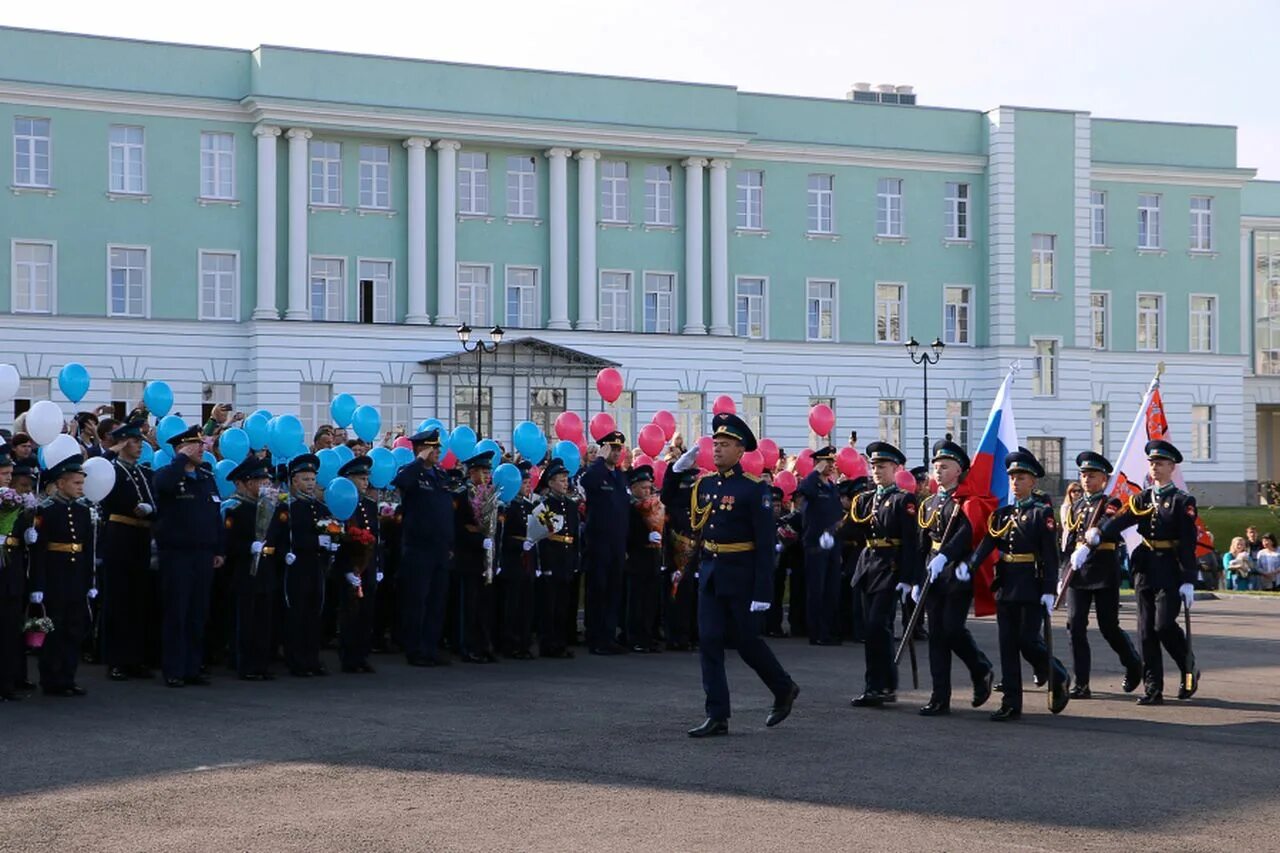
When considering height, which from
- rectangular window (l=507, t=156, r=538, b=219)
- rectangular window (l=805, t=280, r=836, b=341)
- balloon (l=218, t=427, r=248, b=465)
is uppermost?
rectangular window (l=507, t=156, r=538, b=219)

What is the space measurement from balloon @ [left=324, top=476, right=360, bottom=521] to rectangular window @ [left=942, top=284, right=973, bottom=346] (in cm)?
4285

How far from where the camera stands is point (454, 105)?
49781 mm

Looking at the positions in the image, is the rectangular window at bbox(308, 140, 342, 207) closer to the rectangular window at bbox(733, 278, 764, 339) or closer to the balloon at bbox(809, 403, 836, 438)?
the rectangular window at bbox(733, 278, 764, 339)

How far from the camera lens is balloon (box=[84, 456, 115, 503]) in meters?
14.6

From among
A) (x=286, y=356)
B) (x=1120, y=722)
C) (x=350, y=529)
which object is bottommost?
(x=1120, y=722)

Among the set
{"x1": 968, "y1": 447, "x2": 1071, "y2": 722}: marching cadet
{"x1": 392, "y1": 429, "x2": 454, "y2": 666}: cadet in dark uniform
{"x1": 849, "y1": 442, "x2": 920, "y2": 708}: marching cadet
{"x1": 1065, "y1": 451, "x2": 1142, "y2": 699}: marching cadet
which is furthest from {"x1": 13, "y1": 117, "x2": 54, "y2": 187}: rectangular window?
{"x1": 968, "y1": 447, "x2": 1071, "y2": 722}: marching cadet

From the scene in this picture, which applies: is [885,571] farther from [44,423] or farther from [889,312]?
[889,312]

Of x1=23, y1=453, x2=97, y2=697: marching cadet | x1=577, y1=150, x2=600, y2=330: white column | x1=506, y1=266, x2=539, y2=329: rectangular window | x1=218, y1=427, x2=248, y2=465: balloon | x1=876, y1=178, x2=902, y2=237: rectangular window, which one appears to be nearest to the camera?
x1=23, y1=453, x2=97, y2=697: marching cadet

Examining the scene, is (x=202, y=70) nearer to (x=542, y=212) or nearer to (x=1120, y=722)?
(x=542, y=212)

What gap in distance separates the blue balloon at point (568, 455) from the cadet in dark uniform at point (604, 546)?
35 cm

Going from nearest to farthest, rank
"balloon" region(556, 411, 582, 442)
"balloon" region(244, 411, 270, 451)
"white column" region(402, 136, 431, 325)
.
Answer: "balloon" region(244, 411, 270, 451) → "balloon" region(556, 411, 582, 442) → "white column" region(402, 136, 431, 325)

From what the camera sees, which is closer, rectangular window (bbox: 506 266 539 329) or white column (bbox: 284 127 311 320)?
white column (bbox: 284 127 311 320)

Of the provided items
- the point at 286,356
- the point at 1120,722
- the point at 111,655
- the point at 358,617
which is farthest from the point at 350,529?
the point at 286,356

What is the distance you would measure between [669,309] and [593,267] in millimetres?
3077
